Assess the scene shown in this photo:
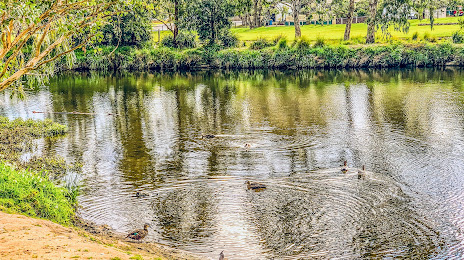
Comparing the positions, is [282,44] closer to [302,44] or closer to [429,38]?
[302,44]

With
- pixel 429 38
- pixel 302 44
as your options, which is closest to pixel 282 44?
pixel 302 44

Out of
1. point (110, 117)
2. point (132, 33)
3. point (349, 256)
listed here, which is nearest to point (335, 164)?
point (349, 256)

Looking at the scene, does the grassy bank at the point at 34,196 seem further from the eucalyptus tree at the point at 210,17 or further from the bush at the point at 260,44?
the bush at the point at 260,44

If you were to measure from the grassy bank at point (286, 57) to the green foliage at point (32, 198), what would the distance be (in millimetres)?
54476

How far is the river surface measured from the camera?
53.5 ft

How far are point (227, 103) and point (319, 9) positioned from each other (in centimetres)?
4663

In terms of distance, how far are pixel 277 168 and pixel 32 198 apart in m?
11.0

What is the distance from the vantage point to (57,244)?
12297 mm

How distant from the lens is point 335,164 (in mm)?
23703

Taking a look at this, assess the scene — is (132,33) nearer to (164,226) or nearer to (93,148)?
(93,148)

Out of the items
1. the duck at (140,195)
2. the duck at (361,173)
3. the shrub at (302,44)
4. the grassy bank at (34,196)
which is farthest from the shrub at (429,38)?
the grassy bank at (34,196)

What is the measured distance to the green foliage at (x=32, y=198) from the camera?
Answer: 15.5 meters

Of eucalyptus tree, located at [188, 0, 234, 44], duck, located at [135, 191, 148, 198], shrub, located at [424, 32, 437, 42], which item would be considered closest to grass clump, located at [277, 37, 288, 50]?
eucalyptus tree, located at [188, 0, 234, 44]

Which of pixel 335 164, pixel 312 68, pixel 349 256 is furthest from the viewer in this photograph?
pixel 312 68
